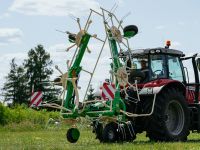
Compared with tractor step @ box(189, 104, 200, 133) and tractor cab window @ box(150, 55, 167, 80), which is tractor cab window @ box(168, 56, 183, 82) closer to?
tractor cab window @ box(150, 55, 167, 80)

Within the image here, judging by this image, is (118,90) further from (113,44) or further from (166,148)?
(166,148)

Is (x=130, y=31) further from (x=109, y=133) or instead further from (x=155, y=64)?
(x=109, y=133)

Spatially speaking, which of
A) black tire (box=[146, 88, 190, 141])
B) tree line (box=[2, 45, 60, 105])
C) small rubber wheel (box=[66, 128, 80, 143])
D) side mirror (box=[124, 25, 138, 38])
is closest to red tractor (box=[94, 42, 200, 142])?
black tire (box=[146, 88, 190, 141])

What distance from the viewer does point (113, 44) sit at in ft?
48.4

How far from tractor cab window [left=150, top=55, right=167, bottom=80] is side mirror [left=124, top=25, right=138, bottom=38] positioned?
153 centimetres

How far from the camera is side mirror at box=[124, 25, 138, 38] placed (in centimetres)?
1451

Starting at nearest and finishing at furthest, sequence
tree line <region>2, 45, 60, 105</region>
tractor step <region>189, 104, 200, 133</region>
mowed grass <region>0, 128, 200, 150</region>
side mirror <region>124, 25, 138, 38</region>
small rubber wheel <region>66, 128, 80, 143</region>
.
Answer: mowed grass <region>0, 128, 200, 150</region> → small rubber wheel <region>66, 128, 80, 143</region> → side mirror <region>124, 25, 138, 38</region> → tractor step <region>189, 104, 200, 133</region> → tree line <region>2, 45, 60, 105</region>

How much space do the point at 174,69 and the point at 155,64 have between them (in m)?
0.70

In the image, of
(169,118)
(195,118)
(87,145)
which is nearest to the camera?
(87,145)

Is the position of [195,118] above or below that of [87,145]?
above

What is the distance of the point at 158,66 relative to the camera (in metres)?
15.9

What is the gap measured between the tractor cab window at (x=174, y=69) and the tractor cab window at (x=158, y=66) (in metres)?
0.28

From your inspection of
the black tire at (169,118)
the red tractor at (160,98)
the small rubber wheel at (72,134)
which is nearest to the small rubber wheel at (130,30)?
the red tractor at (160,98)

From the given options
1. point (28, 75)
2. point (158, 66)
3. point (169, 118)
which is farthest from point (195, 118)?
point (28, 75)
